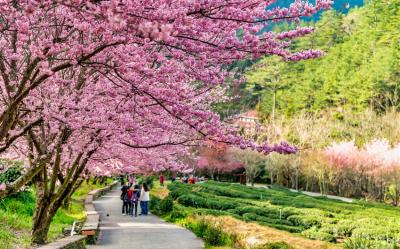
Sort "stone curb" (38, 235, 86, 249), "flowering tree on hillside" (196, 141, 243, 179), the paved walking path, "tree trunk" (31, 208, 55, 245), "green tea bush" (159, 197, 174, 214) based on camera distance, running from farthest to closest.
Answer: "flowering tree on hillside" (196, 141, 243, 179) < "green tea bush" (159, 197, 174, 214) < the paved walking path < "tree trunk" (31, 208, 55, 245) < "stone curb" (38, 235, 86, 249)

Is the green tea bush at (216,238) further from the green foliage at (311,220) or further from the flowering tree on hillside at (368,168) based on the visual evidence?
the flowering tree on hillside at (368,168)

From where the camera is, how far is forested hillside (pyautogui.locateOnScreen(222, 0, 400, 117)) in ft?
217

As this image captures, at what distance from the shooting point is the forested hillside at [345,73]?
2601 inches

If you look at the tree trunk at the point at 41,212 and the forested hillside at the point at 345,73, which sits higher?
the forested hillside at the point at 345,73

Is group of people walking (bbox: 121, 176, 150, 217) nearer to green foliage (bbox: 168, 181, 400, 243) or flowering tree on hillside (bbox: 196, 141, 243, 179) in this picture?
green foliage (bbox: 168, 181, 400, 243)

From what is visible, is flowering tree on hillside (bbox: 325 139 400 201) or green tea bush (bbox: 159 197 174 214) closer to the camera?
green tea bush (bbox: 159 197 174 214)

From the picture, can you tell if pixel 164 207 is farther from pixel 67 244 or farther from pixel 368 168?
pixel 368 168

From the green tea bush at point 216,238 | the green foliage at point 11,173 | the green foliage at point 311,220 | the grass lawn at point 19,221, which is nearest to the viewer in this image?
the grass lawn at point 19,221

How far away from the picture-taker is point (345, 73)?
74.9m

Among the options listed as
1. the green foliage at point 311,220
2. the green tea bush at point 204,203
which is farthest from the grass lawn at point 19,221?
the green tea bush at point 204,203

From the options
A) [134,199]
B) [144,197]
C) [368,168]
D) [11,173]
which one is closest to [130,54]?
A: [11,173]

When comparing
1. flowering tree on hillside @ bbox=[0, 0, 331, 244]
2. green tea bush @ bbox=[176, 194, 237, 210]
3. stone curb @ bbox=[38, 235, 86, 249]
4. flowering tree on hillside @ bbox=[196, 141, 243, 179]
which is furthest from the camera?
flowering tree on hillside @ bbox=[196, 141, 243, 179]

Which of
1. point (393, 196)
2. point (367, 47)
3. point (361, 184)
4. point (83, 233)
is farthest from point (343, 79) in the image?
point (83, 233)

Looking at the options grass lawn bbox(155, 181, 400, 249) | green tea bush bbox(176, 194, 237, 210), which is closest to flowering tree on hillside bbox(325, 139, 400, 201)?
grass lawn bbox(155, 181, 400, 249)
